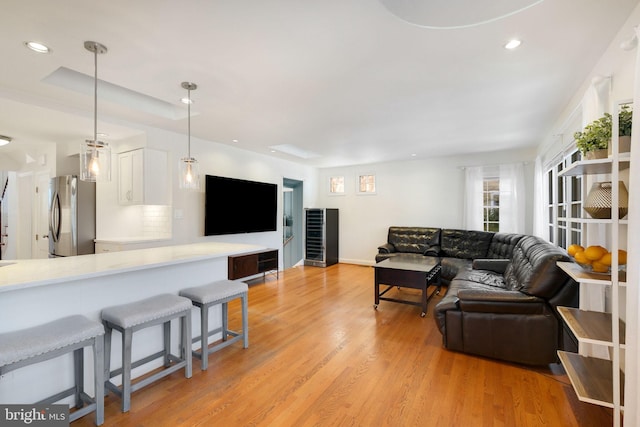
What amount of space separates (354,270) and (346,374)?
4235mm

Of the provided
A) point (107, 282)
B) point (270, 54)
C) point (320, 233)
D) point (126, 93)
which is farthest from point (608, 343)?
point (320, 233)

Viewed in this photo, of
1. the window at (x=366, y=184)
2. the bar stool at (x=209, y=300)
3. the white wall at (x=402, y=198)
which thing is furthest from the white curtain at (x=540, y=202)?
the bar stool at (x=209, y=300)

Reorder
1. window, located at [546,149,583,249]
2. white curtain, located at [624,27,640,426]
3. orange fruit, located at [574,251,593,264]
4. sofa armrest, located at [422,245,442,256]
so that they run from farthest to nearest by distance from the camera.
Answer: sofa armrest, located at [422,245,442,256] < window, located at [546,149,583,249] < orange fruit, located at [574,251,593,264] < white curtain, located at [624,27,640,426]

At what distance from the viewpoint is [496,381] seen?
2303 mm

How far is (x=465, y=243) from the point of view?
217 inches

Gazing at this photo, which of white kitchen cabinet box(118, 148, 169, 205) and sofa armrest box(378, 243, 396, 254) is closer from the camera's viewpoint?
white kitchen cabinet box(118, 148, 169, 205)

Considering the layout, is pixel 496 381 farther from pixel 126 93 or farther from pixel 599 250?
pixel 126 93

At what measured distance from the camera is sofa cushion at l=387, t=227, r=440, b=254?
5930mm

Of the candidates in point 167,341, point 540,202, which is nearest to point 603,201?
point 167,341

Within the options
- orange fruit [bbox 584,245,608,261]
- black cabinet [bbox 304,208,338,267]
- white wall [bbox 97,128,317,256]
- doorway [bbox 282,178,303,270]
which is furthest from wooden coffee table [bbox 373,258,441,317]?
doorway [bbox 282,178,303,270]

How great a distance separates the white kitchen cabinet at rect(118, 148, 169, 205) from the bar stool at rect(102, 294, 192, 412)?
7.61 ft

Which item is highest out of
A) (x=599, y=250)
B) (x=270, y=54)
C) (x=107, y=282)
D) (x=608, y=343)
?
(x=270, y=54)

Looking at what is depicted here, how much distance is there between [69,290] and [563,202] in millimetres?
5133

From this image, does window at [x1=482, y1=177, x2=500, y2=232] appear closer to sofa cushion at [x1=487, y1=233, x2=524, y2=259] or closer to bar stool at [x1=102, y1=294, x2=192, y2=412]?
sofa cushion at [x1=487, y1=233, x2=524, y2=259]
